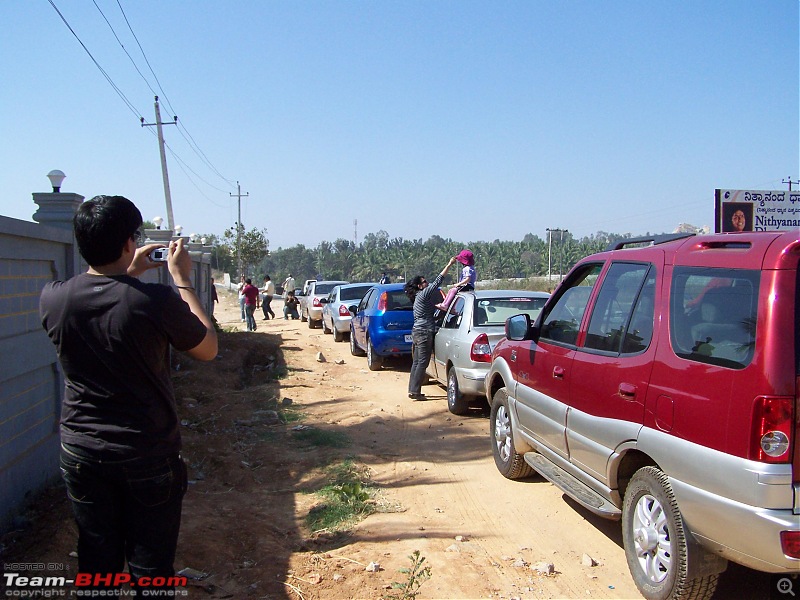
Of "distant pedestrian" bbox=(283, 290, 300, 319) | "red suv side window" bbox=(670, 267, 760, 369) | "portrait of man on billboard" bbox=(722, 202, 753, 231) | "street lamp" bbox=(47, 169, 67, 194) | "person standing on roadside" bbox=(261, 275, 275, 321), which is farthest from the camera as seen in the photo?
"distant pedestrian" bbox=(283, 290, 300, 319)

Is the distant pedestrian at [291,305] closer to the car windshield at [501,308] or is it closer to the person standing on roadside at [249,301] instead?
the person standing on roadside at [249,301]

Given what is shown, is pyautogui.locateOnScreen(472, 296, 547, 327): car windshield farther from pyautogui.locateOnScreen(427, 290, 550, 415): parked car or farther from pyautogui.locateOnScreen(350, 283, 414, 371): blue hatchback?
pyautogui.locateOnScreen(350, 283, 414, 371): blue hatchback

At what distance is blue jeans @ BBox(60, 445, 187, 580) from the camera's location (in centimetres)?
255

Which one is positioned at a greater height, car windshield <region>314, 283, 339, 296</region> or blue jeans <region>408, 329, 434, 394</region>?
car windshield <region>314, 283, 339, 296</region>

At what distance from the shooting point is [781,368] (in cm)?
300

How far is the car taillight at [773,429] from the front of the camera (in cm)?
299

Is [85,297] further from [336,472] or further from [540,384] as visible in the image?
[336,472]

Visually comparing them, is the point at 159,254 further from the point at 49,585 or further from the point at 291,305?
the point at 291,305

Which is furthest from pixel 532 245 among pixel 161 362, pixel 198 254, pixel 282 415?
pixel 161 362

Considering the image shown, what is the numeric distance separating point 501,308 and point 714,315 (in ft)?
17.9

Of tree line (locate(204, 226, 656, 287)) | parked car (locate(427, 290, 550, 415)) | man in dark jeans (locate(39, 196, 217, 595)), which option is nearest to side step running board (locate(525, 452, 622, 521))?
man in dark jeans (locate(39, 196, 217, 595))

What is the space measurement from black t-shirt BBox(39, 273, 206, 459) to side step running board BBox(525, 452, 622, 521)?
281 centimetres

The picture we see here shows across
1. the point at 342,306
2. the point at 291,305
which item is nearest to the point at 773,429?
the point at 342,306

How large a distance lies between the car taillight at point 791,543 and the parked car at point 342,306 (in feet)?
50.7
